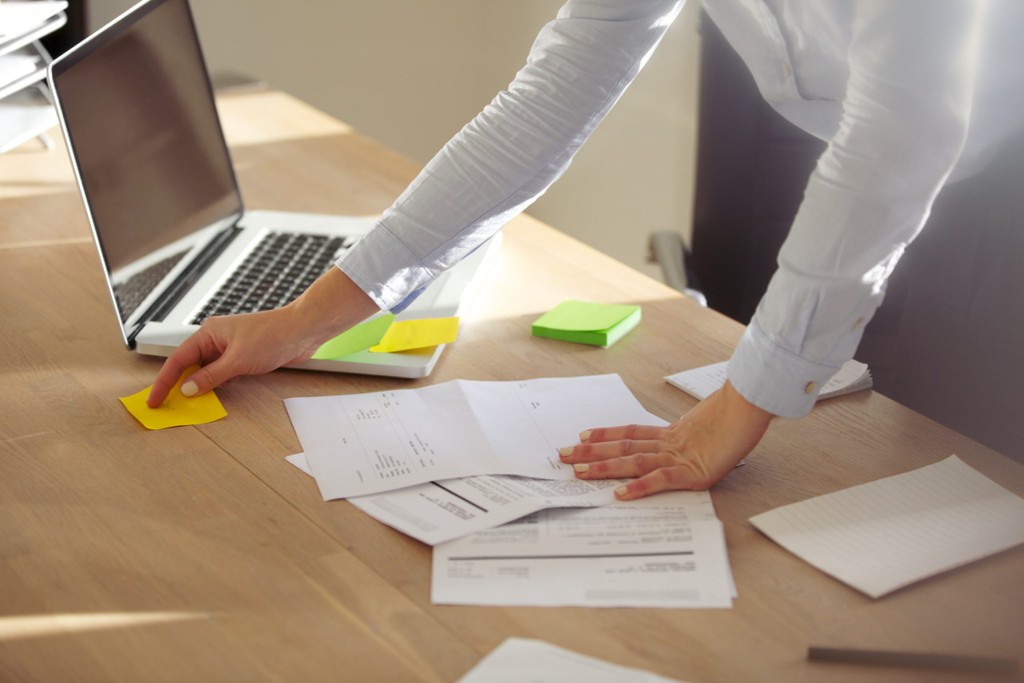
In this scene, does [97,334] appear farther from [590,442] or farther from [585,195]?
[585,195]

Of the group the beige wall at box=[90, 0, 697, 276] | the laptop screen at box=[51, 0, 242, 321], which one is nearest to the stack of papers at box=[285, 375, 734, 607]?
the laptop screen at box=[51, 0, 242, 321]

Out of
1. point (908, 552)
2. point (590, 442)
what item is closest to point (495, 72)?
point (590, 442)

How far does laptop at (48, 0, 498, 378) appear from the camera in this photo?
4.06 feet

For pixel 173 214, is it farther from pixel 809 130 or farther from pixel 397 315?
pixel 809 130

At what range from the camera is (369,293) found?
119 centimetres

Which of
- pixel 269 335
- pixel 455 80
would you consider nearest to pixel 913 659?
pixel 269 335

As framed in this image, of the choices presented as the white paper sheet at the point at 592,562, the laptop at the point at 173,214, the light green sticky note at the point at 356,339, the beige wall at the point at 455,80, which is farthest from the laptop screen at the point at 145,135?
the beige wall at the point at 455,80

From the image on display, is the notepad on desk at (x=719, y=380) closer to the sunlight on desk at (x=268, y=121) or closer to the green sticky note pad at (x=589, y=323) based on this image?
the green sticky note pad at (x=589, y=323)

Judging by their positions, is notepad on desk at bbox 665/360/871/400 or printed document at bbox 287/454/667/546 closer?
printed document at bbox 287/454/667/546

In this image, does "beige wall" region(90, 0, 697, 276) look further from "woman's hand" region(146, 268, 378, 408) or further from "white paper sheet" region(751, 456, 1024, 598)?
"white paper sheet" region(751, 456, 1024, 598)

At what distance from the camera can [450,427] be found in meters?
1.12

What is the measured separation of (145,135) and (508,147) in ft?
1.61

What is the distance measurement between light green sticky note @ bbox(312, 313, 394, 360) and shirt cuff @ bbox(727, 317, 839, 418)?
0.46 metres

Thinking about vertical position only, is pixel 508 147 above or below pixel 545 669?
above
